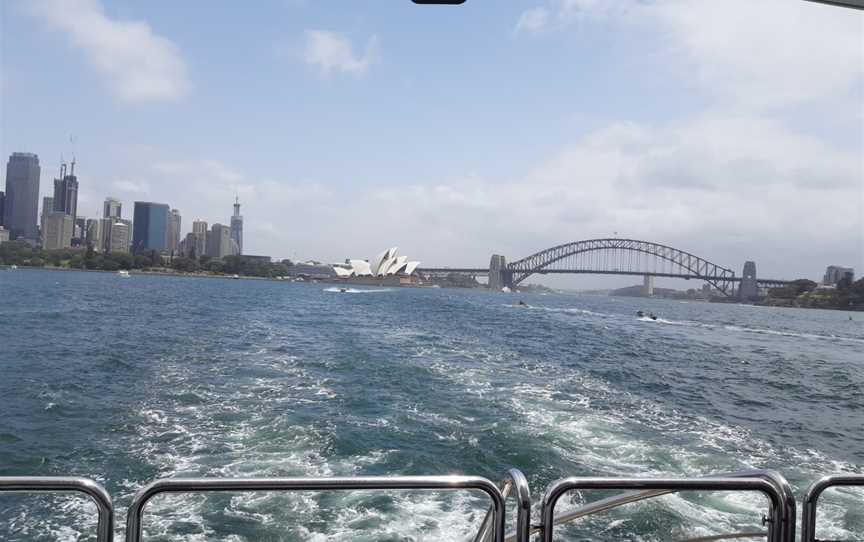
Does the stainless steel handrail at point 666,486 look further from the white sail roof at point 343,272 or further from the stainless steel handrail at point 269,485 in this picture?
the white sail roof at point 343,272

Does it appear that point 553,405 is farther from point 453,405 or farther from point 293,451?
point 293,451

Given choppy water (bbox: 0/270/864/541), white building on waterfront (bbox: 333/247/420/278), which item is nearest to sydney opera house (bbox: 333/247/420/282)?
white building on waterfront (bbox: 333/247/420/278)

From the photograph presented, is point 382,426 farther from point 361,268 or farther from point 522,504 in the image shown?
point 361,268

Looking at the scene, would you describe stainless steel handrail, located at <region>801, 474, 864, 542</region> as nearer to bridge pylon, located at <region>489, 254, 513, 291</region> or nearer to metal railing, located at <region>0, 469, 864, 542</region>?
metal railing, located at <region>0, 469, 864, 542</region>

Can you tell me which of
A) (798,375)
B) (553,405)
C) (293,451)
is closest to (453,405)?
(553,405)

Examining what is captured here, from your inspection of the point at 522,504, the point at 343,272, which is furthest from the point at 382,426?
the point at 343,272

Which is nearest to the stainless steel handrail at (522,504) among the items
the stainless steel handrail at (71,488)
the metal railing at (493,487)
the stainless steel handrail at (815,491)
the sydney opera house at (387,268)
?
the metal railing at (493,487)
